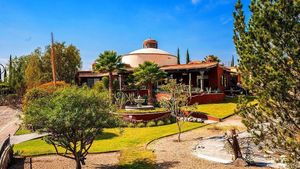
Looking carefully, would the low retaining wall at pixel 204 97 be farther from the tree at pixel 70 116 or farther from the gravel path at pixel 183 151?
the tree at pixel 70 116

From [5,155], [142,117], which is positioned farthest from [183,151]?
[142,117]

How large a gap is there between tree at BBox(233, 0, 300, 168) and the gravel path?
7.63 meters

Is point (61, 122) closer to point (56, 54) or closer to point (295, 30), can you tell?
point (295, 30)

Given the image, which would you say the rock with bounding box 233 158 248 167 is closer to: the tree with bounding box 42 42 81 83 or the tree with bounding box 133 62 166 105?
the tree with bounding box 133 62 166 105

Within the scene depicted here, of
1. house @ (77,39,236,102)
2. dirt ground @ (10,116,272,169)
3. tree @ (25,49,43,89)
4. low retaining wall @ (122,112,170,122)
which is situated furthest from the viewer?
tree @ (25,49,43,89)

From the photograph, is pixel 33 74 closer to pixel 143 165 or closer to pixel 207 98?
pixel 207 98

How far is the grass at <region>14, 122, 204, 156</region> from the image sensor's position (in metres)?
19.4

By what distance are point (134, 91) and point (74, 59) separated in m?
18.4

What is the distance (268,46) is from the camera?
6.72 m

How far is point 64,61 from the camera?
168 ft

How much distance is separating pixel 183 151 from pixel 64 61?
39996 mm

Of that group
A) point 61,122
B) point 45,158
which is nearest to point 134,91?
point 45,158

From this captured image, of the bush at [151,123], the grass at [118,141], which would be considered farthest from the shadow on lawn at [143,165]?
the bush at [151,123]

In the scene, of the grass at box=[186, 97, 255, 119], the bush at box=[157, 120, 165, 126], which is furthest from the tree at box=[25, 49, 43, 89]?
the grass at box=[186, 97, 255, 119]
